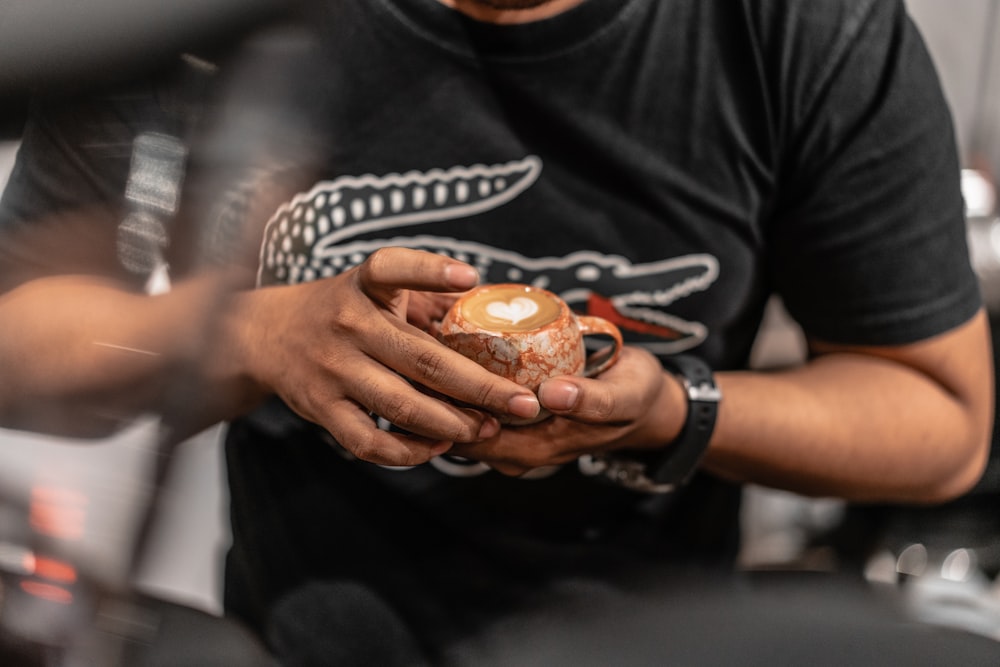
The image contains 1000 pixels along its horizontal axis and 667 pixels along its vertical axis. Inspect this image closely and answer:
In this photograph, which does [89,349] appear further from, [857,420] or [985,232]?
[985,232]

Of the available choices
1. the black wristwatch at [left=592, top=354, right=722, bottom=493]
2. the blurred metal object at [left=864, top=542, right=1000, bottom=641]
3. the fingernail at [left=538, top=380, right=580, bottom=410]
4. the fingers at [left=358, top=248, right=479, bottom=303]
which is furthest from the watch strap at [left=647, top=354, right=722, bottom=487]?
the blurred metal object at [left=864, top=542, right=1000, bottom=641]

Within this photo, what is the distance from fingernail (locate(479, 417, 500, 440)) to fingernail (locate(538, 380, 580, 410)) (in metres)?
0.06

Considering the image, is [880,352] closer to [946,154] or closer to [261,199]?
[946,154]

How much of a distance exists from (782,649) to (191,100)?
2.36 ft

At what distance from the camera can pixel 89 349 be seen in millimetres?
606

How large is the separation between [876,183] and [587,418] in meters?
0.43

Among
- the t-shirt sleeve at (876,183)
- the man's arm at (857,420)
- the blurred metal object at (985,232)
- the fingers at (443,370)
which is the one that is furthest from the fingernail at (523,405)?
the blurred metal object at (985,232)

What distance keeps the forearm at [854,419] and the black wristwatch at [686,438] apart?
0.04 meters

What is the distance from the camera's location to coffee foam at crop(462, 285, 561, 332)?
0.66 m

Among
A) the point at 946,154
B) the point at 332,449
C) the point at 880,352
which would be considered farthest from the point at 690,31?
the point at 332,449

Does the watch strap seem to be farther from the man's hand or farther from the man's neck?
the man's neck

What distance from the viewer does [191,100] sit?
56 cm

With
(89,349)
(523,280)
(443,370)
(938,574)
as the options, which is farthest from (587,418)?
(938,574)

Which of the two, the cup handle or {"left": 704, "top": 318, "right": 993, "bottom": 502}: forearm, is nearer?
the cup handle
